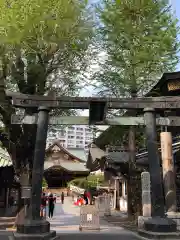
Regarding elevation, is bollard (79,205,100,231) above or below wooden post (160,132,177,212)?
below

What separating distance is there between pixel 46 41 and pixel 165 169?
8.19 metres

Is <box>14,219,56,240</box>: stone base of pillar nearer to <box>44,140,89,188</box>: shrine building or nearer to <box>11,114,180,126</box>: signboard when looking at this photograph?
<box>11,114,180,126</box>: signboard

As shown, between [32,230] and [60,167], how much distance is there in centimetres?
3876

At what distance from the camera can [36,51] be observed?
13086 millimetres

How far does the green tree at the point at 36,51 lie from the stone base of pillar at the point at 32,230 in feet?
13.5

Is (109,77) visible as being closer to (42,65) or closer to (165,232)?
(42,65)

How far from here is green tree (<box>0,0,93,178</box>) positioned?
40.3 ft

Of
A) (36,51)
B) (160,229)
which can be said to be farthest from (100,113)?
(160,229)

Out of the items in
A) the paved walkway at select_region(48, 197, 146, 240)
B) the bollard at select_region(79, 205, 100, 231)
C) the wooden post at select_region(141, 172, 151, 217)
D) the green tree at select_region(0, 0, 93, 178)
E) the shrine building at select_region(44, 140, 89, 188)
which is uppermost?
the green tree at select_region(0, 0, 93, 178)

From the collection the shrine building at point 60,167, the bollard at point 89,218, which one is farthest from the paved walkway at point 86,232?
the shrine building at point 60,167

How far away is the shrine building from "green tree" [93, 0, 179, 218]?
34014mm

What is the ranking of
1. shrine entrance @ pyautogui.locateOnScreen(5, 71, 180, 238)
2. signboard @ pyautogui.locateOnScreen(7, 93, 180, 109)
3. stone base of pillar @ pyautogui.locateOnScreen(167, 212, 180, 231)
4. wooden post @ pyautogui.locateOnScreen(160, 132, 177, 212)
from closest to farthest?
1. shrine entrance @ pyautogui.locateOnScreen(5, 71, 180, 238)
2. stone base of pillar @ pyautogui.locateOnScreen(167, 212, 180, 231)
3. signboard @ pyautogui.locateOnScreen(7, 93, 180, 109)
4. wooden post @ pyautogui.locateOnScreen(160, 132, 177, 212)

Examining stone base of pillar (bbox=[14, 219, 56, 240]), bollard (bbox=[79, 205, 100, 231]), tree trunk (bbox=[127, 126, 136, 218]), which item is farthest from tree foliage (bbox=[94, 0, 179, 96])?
stone base of pillar (bbox=[14, 219, 56, 240])

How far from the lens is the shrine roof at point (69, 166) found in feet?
160
